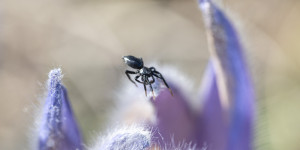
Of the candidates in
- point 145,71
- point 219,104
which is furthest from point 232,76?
point 145,71

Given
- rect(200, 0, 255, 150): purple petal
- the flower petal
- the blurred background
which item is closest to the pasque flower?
rect(200, 0, 255, 150): purple petal

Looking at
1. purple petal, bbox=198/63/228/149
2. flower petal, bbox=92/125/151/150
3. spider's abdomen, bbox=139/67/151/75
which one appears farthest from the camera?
purple petal, bbox=198/63/228/149

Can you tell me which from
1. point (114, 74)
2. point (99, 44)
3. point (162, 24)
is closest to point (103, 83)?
point (114, 74)

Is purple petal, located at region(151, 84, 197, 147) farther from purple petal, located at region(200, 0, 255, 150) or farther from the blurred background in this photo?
the blurred background

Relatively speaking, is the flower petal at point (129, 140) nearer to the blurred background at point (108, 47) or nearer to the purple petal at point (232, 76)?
the purple petal at point (232, 76)

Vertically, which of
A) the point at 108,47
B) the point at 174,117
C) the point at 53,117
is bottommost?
the point at 53,117

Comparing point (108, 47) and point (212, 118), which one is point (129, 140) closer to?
point (212, 118)
